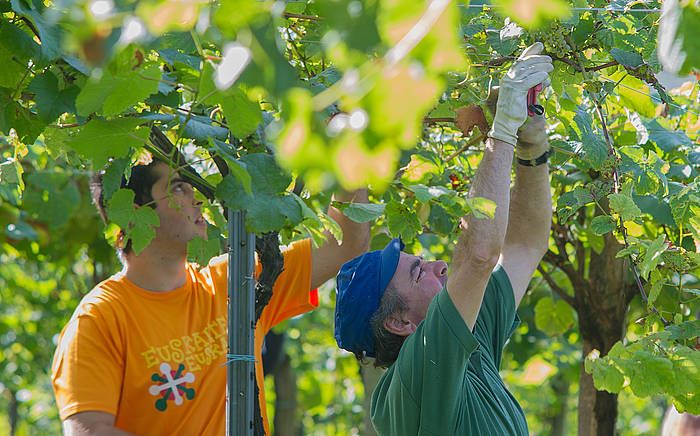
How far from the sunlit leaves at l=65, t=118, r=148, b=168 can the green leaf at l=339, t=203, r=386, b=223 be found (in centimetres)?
48

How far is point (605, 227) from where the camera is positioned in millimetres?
2346

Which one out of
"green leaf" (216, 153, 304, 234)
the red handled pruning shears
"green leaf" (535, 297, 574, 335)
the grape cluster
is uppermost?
"green leaf" (216, 153, 304, 234)

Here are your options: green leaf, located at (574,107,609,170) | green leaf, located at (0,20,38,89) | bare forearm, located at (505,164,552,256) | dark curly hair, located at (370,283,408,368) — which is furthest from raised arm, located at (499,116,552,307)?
green leaf, located at (0,20,38,89)

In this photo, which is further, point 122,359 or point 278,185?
point 122,359

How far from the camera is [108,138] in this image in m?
1.88

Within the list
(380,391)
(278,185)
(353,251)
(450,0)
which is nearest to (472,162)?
(353,251)

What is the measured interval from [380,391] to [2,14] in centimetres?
130

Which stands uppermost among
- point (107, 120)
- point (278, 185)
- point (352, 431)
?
point (107, 120)

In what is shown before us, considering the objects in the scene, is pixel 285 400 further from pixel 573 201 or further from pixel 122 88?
pixel 122 88

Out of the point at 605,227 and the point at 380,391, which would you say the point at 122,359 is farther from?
the point at 605,227

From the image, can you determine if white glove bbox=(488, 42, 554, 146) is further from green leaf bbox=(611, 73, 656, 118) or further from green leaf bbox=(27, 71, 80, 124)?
green leaf bbox=(27, 71, 80, 124)

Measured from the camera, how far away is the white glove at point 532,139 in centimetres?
257

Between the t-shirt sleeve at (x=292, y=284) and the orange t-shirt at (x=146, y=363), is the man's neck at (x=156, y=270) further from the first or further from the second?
the t-shirt sleeve at (x=292, y=284)

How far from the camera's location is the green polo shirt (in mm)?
2229
